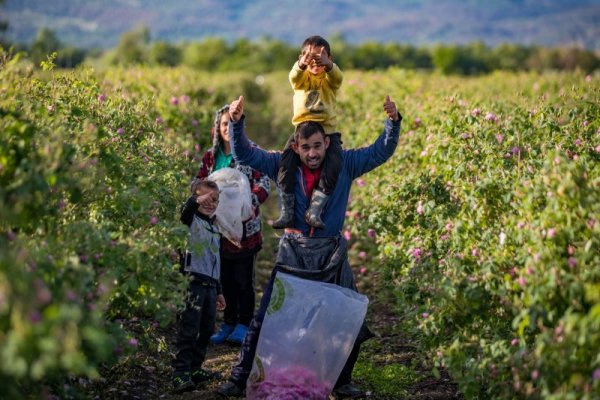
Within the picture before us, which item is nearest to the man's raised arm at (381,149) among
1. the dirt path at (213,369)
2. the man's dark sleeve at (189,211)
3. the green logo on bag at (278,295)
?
the green logo on bag at (278,295)

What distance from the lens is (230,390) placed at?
437 centimetres

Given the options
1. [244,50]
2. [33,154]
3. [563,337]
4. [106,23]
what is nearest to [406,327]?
[563,337]

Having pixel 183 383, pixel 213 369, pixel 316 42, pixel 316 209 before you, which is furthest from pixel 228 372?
pixel 316 42

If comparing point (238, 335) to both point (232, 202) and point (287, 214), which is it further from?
point (287, 214)

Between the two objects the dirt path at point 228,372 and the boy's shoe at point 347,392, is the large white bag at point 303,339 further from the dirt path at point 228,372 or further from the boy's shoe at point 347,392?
the dirt path at point 228,372

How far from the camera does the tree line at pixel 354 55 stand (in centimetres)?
4588

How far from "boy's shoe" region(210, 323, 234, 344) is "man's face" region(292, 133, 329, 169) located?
1.86 meters

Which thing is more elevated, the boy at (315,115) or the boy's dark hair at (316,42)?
the boy's dark hair at (316,42)

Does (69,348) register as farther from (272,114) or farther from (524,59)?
(524,59)

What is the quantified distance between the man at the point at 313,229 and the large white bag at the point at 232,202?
0.44m

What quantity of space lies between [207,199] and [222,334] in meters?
1.53

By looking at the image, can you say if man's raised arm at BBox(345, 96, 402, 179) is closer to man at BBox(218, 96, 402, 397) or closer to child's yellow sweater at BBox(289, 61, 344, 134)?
man at BBox(218, 96, 402, 397)

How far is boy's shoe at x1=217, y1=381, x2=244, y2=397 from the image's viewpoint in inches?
172

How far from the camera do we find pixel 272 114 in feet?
68.9
